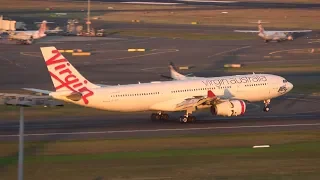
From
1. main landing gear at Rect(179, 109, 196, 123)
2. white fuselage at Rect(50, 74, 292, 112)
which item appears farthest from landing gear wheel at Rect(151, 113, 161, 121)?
main landing gear at Rect(179, 109, 196, 123)

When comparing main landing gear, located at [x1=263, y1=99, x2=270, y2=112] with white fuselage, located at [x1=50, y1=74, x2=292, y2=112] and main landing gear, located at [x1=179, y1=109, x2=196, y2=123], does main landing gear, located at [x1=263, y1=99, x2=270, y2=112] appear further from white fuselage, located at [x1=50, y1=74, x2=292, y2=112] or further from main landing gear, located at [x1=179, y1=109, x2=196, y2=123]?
main landing gear, located at [x1=179, y1=109, x2=196, y2=123]

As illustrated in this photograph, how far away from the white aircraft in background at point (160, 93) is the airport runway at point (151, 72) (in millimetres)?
1482

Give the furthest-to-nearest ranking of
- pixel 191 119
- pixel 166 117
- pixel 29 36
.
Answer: pixel 29 36 → pixel 166 117 → pixel 191 119

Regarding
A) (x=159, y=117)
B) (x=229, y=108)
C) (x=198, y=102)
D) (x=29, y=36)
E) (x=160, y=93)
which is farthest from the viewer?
(x=29, y=36)

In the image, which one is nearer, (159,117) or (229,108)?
(229,108)

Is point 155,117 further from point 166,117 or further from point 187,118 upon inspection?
point 187,118

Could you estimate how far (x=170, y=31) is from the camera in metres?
170

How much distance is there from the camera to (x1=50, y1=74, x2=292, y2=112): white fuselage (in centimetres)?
7212

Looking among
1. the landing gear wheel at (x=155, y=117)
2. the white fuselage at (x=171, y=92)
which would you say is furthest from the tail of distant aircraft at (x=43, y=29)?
the landing gear wheel at (x=155, y=117)

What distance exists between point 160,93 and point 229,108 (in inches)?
234

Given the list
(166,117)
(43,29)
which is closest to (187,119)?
(166,117)

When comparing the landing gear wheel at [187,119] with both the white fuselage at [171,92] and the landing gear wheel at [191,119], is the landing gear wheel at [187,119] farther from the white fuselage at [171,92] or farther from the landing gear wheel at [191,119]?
the white fuselage at [171,92]

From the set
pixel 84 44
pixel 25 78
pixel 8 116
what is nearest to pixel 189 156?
pixel 8 116

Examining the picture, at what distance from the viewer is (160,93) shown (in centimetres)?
7406
